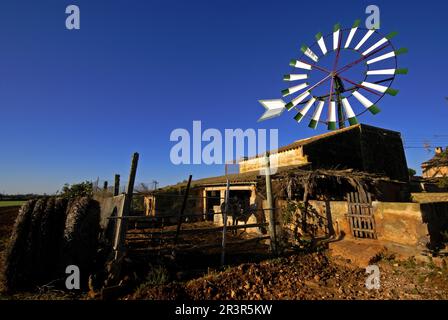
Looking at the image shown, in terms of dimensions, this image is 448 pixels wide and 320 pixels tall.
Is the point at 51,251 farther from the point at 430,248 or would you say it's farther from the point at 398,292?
the point at 430,248

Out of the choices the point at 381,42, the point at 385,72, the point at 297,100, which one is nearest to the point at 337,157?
the point at 297,100

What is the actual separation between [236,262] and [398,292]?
12.7 feet

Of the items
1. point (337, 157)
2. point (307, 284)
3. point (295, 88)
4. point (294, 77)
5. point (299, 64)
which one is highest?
point (299, 64)

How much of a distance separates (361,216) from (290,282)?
168 inches

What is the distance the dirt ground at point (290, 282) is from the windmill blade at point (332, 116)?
1041 cm

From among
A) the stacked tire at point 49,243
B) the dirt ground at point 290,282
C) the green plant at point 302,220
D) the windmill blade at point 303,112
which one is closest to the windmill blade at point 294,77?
the windmill blade at point 303,112

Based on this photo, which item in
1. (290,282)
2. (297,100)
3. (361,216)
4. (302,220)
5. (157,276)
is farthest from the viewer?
(297,100)

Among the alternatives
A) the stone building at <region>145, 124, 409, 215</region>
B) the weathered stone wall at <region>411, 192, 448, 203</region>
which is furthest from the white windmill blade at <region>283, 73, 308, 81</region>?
the weathered stone wall at <region>411, 192, 448, 203</region>

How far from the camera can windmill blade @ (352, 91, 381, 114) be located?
1363 centimetres

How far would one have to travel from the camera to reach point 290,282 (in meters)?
5.85

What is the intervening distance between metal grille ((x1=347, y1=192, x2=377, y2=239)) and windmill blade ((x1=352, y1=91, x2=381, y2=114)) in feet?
23.4

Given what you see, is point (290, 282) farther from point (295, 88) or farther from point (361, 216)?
point (295, 88)

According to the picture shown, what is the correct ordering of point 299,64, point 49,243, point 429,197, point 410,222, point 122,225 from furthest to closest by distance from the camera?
1. point 299,64
2. point 429,197
3. point 410,222
4. point 49,243
5. point 122,225

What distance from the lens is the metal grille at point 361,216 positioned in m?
8.26
